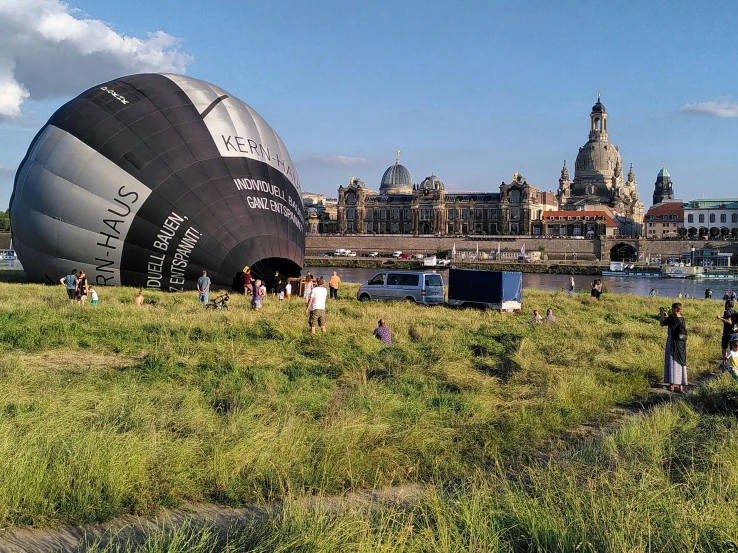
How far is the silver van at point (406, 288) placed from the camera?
21672 millimetres

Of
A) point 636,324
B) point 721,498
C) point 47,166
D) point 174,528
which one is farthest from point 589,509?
point 47,166

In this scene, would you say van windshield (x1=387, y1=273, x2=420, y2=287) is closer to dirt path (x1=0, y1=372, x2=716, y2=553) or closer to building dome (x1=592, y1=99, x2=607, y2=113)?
dirt path (x1=0, y1=372, x2=716, y2=553)

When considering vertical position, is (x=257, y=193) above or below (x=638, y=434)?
above

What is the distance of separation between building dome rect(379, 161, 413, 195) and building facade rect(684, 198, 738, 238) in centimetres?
5304

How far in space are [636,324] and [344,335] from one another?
8.29 metres

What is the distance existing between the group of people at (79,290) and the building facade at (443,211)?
4193 inches

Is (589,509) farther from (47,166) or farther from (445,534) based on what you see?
(47,166)

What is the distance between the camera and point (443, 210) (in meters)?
125

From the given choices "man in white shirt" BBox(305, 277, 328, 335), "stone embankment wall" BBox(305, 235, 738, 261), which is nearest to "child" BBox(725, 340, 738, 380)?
"man in white shirt" BBox(305, 277, 328, 335)

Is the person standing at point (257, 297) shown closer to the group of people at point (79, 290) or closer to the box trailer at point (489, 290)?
the group of people at point (79, 290)

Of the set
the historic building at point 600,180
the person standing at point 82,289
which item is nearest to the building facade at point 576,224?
the historic building at point 600,180

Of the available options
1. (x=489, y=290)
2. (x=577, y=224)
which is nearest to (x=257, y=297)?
(x=489, y=290)

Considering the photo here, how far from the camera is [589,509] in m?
4.73

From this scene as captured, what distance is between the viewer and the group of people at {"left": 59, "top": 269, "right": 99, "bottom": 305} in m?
17.1
